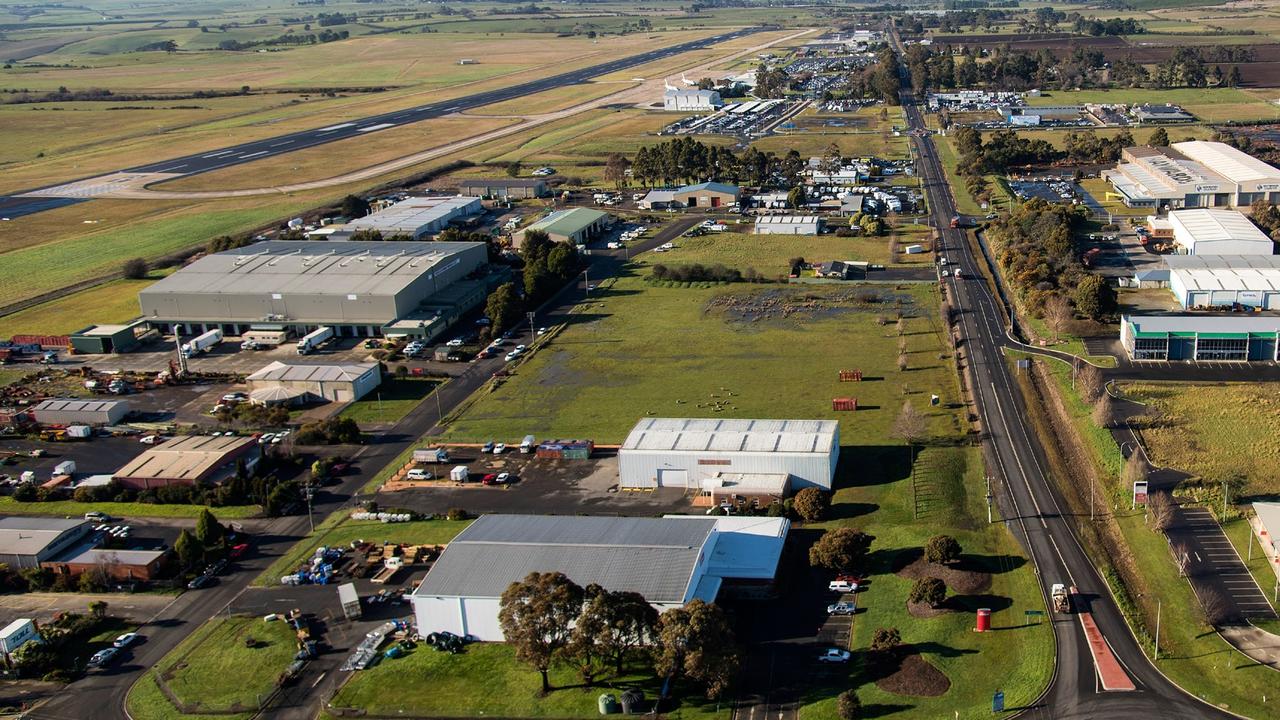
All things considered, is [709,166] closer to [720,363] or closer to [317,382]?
[720,363]

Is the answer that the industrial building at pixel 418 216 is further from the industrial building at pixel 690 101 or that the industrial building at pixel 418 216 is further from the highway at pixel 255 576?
the industrial building at pixel 690 101

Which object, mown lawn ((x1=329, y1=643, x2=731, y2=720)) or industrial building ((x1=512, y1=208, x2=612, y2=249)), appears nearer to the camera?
mown lawn ((x1=329, y1=643, x2=731, y2=720))

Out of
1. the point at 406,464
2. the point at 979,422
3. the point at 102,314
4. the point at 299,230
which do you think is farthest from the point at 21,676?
the point at 299,230

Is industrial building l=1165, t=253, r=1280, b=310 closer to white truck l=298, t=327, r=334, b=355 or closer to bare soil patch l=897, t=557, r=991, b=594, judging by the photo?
bare soil patch l=897, t=557, r=991, b=594

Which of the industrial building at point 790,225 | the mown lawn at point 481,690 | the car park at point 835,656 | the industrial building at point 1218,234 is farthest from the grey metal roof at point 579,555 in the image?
the industrial building at point 790,225

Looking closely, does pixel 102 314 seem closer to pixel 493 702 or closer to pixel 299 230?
pixel 299 230

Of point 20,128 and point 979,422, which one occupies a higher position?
point 20,128

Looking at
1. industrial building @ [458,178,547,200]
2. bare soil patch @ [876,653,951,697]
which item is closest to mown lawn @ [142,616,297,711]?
bare soil patch @ [876,653,951,697]
